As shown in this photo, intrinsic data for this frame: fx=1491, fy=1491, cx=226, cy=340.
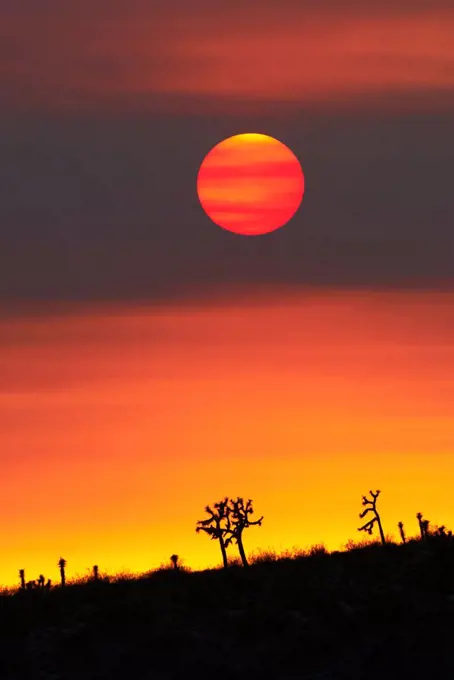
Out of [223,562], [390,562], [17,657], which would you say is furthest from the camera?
[223,562]

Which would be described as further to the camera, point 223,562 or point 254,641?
point 223,562

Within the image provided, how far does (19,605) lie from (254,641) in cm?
666

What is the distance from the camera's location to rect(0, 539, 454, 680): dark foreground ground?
36.4 m

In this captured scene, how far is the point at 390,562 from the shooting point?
45781 mm

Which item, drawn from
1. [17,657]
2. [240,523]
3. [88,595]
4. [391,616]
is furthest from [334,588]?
[240,523]

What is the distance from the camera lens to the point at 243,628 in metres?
38.7

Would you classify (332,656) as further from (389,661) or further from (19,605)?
(19,605)

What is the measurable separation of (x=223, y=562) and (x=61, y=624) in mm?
14249

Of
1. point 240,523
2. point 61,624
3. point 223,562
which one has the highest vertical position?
point 240,523

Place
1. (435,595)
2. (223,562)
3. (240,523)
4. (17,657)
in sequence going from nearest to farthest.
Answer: (17,657) → (435,595) → (223,562) → (240,523)

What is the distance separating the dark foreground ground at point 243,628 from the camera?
36406 millimetres

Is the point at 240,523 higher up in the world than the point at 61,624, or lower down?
higher up

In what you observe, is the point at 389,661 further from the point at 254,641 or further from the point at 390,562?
the point at 390,562

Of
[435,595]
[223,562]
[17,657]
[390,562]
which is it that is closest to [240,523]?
[223,562]
